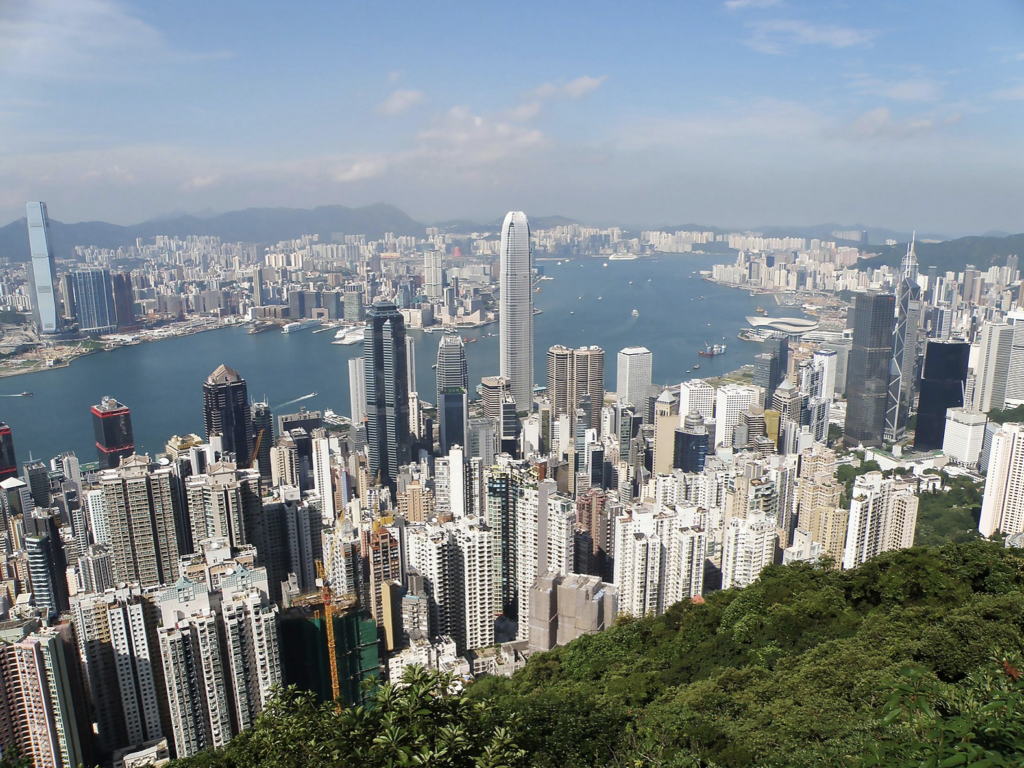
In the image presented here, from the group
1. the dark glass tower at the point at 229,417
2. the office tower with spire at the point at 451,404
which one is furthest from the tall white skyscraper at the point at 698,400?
the dark glass tower at the point at 229,417

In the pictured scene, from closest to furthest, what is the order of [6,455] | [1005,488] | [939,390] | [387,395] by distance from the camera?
[1005,488], [6,455], [387,395], [939,390]

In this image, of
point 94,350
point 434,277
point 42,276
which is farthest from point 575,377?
point 42,276

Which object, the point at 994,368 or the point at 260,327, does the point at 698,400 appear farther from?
the point at 260,327

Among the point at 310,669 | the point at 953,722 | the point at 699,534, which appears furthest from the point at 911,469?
the point at 953,722

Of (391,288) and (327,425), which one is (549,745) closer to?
(327,425)

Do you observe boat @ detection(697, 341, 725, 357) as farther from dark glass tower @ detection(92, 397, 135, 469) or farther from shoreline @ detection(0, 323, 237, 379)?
dark glass tower @ detection(92, 397, 135, 469)

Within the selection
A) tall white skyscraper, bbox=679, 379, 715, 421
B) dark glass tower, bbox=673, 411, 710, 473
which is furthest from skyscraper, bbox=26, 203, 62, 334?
tall white skyscraper, bbox=679, 379, 715, 421

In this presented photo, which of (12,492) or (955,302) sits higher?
(955,302)
